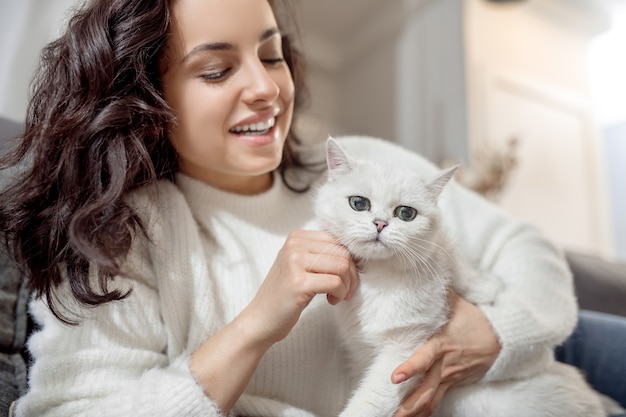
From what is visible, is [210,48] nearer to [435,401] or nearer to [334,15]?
[435,401]

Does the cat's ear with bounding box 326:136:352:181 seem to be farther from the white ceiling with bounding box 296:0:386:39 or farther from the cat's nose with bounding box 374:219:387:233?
the white ceiling with bounding box 296:0:386:39

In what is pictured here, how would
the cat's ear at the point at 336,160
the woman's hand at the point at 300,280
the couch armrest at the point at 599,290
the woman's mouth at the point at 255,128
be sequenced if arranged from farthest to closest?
the couch armrest at the point at 599,290 < the woman's mouth at the point at 255,128 < the cat's ear at the point at 336,160 < the woman's hand at the point at 300,280

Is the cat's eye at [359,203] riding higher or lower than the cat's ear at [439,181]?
lower

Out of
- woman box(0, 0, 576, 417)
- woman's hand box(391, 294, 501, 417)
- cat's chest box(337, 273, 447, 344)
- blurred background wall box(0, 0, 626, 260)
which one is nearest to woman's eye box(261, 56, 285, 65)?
woman box(0, 0, 576, 417)

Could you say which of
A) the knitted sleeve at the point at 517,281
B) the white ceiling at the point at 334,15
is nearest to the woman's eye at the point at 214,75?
the knitted sleeve at the point at 517,281

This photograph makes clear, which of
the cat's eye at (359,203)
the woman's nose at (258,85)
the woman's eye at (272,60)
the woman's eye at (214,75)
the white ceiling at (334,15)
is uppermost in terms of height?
the white ceiling at (334,15)

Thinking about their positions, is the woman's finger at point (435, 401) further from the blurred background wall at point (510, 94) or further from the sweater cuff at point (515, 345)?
the blurred background wall at point (510, 94)

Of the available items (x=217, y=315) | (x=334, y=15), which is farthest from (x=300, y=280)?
(x=334, y=15)

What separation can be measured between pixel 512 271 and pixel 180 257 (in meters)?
0.78

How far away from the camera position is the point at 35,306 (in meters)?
0.94

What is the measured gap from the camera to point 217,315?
997mm

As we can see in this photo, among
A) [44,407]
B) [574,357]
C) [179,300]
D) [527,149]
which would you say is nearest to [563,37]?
[527,149]

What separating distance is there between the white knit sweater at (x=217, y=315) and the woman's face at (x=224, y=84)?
17cm

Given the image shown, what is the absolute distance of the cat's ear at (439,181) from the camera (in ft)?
2.80
